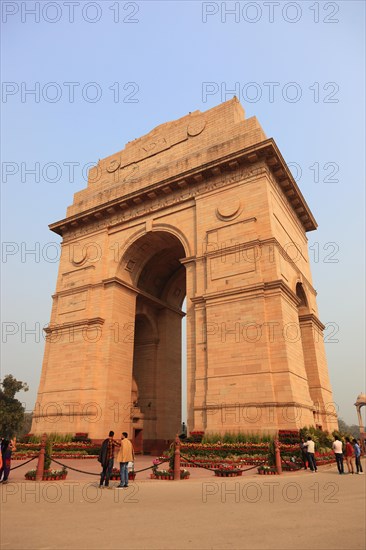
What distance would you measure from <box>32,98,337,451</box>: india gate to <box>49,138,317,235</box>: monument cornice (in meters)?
0.07

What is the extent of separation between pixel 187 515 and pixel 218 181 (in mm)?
16833

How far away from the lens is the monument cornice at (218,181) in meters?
19.1

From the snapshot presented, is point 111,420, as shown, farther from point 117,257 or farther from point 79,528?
point 79,528

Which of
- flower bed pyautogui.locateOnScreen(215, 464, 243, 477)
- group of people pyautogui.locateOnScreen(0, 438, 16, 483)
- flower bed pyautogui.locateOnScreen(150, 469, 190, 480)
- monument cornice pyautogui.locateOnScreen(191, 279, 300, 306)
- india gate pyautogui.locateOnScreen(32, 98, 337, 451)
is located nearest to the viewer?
group of people pyautogui.locateOnScreen(0, 438, 16, 483)

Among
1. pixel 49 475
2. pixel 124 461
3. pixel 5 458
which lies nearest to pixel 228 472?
pixel 124 461

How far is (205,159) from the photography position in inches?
833

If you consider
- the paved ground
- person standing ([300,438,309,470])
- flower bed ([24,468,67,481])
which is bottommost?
the paved ground

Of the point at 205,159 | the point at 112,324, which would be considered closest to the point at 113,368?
the point at 112,324

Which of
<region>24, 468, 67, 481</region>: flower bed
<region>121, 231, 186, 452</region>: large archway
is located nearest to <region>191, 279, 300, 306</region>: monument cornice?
<region>121, 231, 186, 452</region>: large archway

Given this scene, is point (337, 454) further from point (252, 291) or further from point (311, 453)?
point (252, 291)

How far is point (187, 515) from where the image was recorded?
20.9 feet

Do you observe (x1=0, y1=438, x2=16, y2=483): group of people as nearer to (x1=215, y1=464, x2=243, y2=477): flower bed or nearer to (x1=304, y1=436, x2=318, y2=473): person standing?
(x1=215, y1=464, x2=243, y2=477): flower bed

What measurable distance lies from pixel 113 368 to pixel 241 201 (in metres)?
11.2

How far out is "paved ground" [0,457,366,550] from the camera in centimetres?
498
